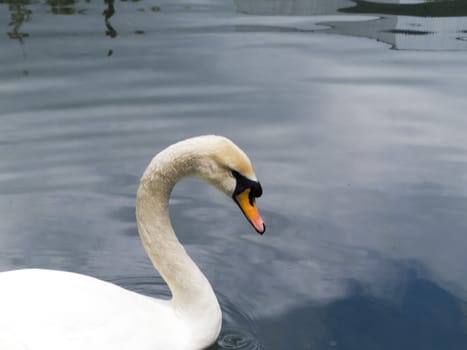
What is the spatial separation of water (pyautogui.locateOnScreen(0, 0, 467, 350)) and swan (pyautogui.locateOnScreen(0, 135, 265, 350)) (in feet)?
1.01

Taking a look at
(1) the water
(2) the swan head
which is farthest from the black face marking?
(1) the water

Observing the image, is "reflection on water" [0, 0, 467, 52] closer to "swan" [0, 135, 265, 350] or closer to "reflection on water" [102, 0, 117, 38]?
"reflection on water" [102, 0, 117, 38]

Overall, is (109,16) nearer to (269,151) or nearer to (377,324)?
(269,151)

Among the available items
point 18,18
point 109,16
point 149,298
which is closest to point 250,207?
point 149,298

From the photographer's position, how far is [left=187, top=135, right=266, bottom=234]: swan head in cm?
411

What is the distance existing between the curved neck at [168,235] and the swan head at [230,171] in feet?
0.26

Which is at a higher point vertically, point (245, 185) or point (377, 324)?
point (245, 185)

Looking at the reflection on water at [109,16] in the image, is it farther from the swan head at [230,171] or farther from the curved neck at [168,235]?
the swan head at [230,171]

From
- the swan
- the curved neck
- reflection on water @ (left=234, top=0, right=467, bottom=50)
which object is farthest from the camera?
reflection on water @ (left=234, top=0, right=467, bottom=50)

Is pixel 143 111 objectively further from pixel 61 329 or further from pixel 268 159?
pixel 61 329

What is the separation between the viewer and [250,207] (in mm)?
4230

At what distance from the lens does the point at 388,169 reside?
638cm

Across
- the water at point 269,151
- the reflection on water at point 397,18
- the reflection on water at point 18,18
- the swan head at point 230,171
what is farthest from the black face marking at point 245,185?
the reflection on water at point 18,18

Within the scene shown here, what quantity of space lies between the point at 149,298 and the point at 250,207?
0.61 m
